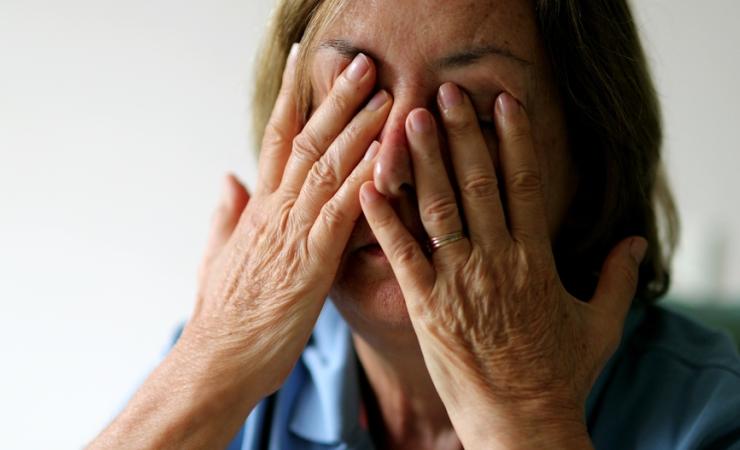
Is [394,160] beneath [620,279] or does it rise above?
above

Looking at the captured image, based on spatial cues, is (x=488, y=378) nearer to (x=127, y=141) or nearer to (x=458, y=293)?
(x=458, y=293)

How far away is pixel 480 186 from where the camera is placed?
99 cm

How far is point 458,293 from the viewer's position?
3.27ft

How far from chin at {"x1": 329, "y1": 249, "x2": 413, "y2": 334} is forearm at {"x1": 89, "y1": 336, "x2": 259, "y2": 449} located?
0.63 feet

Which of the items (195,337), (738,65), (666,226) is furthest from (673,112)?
(195,337)

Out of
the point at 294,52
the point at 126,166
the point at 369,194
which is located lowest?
the point at 369,194

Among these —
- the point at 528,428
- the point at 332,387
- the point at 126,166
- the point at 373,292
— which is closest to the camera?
the point at 528,428

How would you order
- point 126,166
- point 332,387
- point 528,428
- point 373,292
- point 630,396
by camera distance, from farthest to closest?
point 126,166
point 332,387
point 630,396
point 373,292
point 528,428

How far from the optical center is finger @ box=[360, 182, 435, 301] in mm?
992

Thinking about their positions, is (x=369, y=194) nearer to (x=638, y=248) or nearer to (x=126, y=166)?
(x=638, y=248)

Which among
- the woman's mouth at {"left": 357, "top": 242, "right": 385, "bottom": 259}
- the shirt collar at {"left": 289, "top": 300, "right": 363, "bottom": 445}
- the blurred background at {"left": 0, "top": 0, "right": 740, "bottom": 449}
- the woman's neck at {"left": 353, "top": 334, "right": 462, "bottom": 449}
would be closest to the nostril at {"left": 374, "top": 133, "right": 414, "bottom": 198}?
the woman's mouth at {"left": 357, "top": 242, "right": 385, "bottom": 259}

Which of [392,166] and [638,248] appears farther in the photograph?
[638,248]

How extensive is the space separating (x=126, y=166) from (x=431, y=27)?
1.40 metres

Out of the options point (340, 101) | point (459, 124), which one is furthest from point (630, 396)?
point (340, 101)
